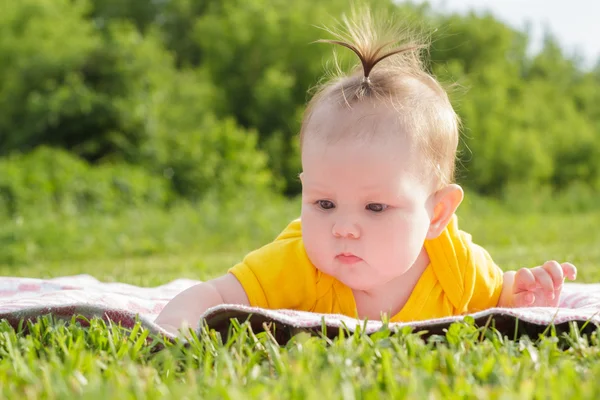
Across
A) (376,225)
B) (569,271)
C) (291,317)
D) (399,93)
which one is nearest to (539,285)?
(569,271)

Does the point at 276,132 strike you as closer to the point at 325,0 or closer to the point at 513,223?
the point at 325,0

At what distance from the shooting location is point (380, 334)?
71.9 inches

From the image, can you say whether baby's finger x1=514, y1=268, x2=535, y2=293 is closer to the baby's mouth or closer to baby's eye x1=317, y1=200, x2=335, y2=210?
the baby's mouth

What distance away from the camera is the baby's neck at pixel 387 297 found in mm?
2549

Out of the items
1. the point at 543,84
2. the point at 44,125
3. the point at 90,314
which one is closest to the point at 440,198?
the point at 90,314

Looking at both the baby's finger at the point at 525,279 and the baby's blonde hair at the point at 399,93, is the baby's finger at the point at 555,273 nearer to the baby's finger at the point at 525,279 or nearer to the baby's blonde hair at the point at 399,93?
the baby's finger at the point at 525,279

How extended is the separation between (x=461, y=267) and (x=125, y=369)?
140cm

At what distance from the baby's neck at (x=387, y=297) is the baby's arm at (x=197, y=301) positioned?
0.40 metres

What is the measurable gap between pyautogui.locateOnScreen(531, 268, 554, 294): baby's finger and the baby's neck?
420 millimetres

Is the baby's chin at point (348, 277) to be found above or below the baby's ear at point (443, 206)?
below

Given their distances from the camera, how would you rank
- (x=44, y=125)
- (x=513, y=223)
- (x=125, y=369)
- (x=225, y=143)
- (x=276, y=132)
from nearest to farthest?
(x=125, y=369) → (x=513, y=223) → (x=44, y=125) → (x=225, y=143) → (x=276, y=132)

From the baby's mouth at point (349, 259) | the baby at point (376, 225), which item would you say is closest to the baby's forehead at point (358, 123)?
the baby at point (376, 225)

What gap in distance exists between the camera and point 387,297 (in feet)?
8.38

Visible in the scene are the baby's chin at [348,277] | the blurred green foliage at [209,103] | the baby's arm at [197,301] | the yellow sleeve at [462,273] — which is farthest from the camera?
the blurred green foliage at [209,103]
